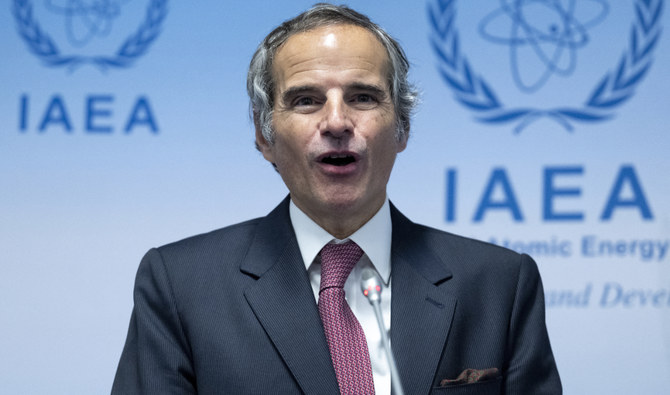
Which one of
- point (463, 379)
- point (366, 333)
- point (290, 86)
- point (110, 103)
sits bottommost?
point (463, 379)

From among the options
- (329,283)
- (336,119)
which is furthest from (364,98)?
(329,283)

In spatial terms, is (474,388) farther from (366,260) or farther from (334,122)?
(334,122)

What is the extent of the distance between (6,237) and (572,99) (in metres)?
2.20

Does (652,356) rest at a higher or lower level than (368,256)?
lower

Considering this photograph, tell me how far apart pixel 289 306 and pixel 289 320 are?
3 centimetres

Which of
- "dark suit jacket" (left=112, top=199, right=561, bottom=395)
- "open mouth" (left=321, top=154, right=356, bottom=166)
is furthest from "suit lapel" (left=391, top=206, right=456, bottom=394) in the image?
"open mouth" (left=321, top=154, right=356, bottom=166)

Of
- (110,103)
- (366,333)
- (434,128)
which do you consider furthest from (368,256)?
(110,103)

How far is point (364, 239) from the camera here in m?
1.72

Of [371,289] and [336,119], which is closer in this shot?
[371,289]

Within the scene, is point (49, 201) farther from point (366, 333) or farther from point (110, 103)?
point (366, 333)

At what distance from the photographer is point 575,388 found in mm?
2670

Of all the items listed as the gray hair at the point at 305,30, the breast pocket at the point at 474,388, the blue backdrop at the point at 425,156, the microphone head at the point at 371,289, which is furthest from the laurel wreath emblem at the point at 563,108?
the microphone head at the point at 371,289

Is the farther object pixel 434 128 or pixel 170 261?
pixel 434 128

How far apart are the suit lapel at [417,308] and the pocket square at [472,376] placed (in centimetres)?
5
